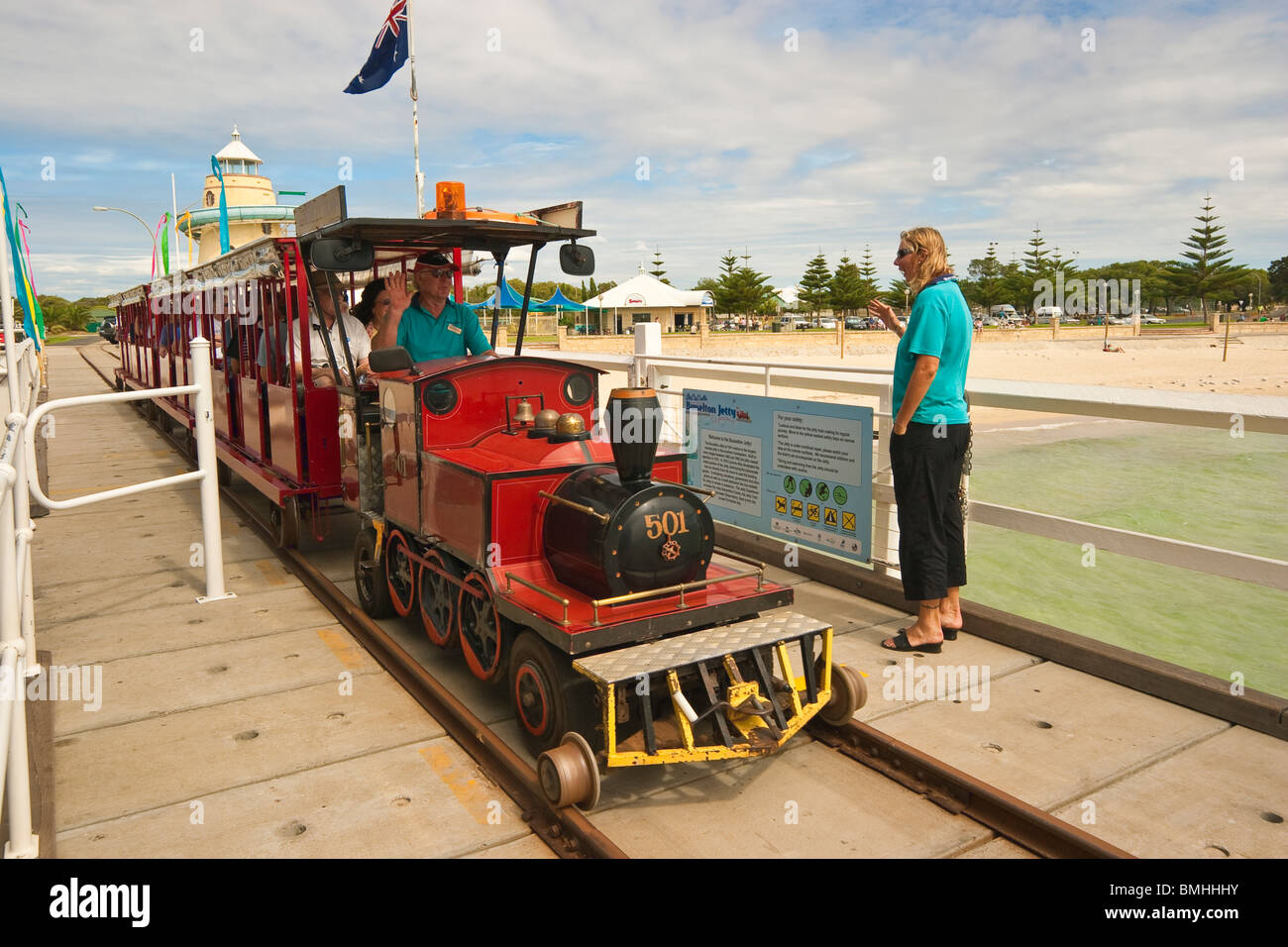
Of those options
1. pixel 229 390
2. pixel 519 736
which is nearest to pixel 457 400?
pixel 519 736

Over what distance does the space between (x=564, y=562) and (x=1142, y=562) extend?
14.1 m

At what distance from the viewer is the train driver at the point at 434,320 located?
243 inches

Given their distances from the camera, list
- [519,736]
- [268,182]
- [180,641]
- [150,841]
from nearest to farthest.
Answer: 1. [150,841]
2. [519,736]
3. [180,641]
4. [268,182]

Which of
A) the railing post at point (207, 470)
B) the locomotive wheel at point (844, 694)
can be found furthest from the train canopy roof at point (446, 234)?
the locomotive wheel at point (844, 694)

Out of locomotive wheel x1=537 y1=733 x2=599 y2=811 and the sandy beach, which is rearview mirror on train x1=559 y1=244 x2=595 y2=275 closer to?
locomotive wheel x1=537 y1=733 x2=599 y2=811

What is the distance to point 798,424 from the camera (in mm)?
6586

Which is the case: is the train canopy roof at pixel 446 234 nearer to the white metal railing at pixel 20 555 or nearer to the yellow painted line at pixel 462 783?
the white metal railing at pixel 20 555

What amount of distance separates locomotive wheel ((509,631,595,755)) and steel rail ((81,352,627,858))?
163 millimetres

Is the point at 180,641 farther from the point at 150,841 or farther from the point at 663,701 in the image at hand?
the point at 663,701

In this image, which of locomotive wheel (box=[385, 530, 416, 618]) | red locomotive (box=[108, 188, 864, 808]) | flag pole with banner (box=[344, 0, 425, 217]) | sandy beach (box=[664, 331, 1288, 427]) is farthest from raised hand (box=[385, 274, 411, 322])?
sandy beach (box=[664, 331, 1288, 427])

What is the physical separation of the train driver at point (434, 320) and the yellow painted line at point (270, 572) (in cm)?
227

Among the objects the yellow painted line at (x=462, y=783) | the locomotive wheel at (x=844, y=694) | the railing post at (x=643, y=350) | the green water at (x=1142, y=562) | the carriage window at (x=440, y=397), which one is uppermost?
the railing post at (x=643, y=350)

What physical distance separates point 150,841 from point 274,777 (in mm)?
588

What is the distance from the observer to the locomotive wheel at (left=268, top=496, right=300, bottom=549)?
24.9 ft
